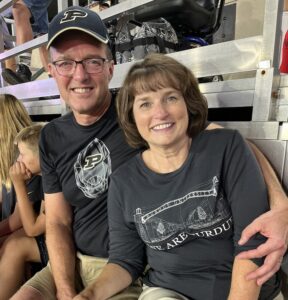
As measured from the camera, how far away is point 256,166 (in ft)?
3.06

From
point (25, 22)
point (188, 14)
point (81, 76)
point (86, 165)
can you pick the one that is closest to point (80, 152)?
point (86, 165)

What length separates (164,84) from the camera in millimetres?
1015

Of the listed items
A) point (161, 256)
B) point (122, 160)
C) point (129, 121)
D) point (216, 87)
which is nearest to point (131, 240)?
point (161, 256)

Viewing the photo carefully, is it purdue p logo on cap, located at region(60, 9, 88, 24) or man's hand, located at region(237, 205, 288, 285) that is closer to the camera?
man's hand, located at region(237, 205, 288, 285)

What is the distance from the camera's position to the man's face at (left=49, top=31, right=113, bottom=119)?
4.15 feet

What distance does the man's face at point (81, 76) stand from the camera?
127 cm

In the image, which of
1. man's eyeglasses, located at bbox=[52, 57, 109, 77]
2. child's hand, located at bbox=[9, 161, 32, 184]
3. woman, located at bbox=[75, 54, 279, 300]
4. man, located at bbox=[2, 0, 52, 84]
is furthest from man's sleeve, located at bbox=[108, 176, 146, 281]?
man, located at bbox=[2, 0, 52, 84]

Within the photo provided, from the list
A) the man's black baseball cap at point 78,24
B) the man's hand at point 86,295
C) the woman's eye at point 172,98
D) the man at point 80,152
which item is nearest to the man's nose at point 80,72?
the man at point 80,152

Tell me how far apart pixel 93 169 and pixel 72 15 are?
2.11 feet

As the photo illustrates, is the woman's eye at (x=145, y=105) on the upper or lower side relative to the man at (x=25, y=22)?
lower

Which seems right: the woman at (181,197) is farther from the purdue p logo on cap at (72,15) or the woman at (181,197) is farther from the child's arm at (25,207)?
the child's arm at (25,207)

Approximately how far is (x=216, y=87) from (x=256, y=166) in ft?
1.43

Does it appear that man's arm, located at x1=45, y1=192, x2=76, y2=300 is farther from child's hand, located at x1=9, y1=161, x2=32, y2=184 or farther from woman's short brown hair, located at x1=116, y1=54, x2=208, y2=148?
woman's short brown hair, located at x1=116, y1=54, x2=208, y2=148

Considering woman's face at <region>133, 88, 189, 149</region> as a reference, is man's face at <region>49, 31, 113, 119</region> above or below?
above
